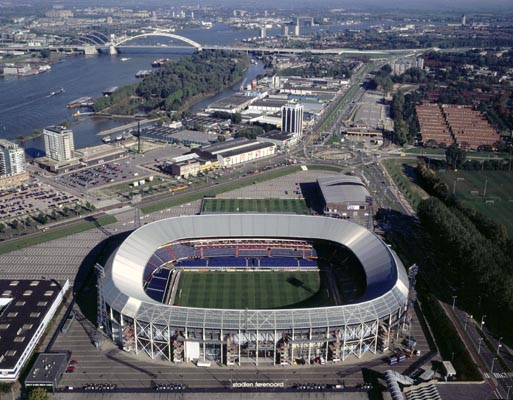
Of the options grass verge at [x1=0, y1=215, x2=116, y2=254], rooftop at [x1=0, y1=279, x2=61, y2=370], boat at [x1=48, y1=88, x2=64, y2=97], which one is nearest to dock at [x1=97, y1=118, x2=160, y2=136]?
boat at [x1=48, y1=88, x2=64, y2=97]

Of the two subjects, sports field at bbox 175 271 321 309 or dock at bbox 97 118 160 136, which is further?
dock at bbox 97 118 160 136

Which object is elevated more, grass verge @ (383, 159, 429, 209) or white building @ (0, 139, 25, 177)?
white building @ (0, 139, 25, 177)

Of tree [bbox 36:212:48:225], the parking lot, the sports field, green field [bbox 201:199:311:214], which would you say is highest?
the sports field

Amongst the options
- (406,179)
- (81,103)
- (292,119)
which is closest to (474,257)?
(406,179)

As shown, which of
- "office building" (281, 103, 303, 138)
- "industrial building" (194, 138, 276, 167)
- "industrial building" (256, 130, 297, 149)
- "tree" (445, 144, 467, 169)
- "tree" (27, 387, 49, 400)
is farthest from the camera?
"office building" (281, 103, 303, 138)

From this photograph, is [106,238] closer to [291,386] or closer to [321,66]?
[291,386]

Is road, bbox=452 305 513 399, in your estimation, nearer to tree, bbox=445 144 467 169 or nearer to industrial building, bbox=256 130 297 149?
tree, bbox=445 144 467 169
